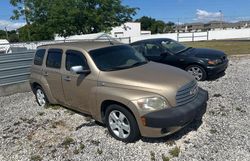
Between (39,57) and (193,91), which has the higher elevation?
(39,57)

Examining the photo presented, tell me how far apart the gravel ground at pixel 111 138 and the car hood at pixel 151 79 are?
2.80 feet

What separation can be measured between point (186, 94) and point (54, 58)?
3.23 meters

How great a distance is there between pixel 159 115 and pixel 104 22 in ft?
82.1

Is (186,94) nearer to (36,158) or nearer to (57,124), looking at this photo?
(36,158)

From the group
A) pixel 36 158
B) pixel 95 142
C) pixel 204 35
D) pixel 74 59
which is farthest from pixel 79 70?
pixel 204 35

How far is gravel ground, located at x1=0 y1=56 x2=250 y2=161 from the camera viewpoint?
3967 mm

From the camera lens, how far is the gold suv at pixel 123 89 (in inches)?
153

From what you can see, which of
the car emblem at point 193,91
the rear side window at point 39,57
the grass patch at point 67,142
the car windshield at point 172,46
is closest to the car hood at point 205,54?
the car windshield at point 172,46

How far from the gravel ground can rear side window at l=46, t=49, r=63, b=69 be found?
3.91 feet

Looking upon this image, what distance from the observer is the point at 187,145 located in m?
4.14

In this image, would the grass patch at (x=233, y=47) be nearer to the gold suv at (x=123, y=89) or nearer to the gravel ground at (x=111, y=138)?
the gravel ground at (x=111, y=138)

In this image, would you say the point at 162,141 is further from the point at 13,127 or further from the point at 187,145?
the point at 13,127

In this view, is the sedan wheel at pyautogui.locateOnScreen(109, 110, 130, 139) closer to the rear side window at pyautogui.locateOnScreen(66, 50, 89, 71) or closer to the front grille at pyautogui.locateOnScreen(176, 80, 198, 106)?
the front grille at pyautogui.locateOnScreen(176, 80, 198, 106)

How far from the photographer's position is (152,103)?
3875 millimetres
